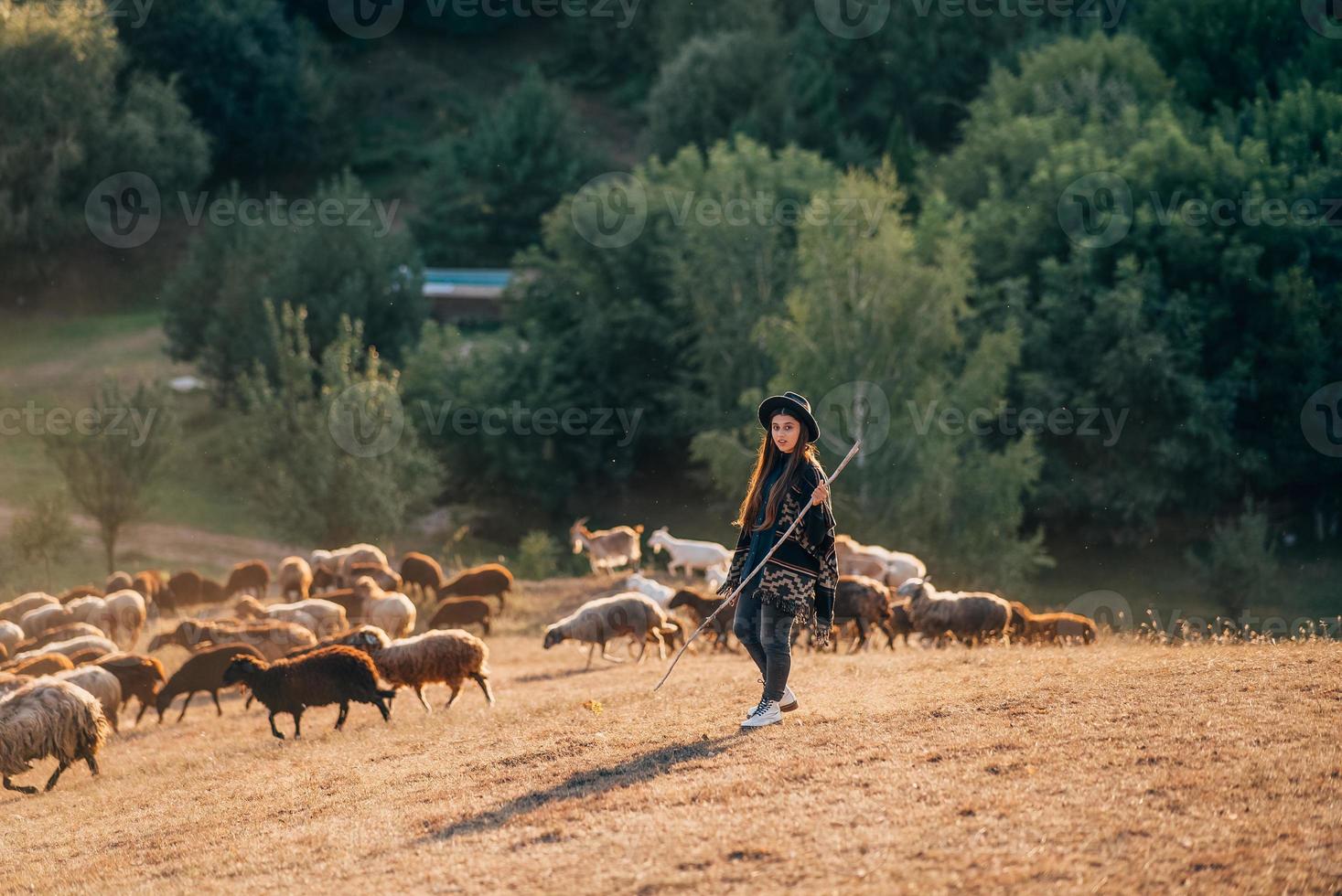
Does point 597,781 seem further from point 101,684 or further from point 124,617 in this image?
point 124,617

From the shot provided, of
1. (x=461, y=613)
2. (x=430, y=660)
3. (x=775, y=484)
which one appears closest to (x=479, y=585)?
(x=461, y=613)

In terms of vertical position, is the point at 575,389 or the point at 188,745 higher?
the point at 575,389

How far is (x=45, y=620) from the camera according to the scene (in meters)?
20.8

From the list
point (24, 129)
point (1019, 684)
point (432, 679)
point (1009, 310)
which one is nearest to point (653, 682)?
point (432, 679)

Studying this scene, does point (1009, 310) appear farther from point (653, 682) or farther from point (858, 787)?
point (858, 787)

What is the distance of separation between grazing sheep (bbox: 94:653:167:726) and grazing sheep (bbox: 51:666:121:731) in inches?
17.9

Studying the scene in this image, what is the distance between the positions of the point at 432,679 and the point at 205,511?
31.7m

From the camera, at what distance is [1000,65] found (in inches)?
2377

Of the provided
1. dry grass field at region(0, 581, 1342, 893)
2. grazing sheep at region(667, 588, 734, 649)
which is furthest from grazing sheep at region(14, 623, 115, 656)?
grazing sheep at region(667, 588, 734, 649)

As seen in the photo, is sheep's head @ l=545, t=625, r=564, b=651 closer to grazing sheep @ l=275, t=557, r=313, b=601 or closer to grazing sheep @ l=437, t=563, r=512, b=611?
grazing sheep @ l=437, t=563, r=512, b=611

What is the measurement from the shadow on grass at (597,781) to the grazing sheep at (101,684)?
7.65 meters

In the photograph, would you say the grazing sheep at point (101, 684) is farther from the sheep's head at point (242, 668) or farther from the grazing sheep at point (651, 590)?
the grazing sheep at point (651, 590)

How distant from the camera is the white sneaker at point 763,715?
33.7 feet

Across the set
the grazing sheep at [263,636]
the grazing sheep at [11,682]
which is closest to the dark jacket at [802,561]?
the grazing sheep at [11,682]
